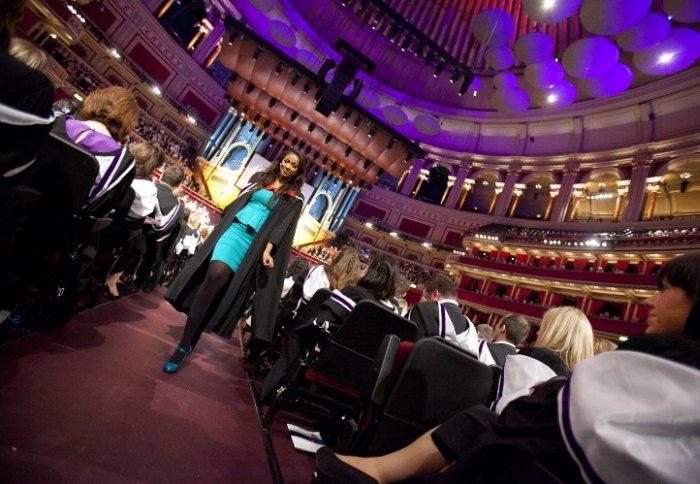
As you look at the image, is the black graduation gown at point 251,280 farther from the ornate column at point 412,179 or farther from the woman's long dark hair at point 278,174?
the ornate column at point 412,179

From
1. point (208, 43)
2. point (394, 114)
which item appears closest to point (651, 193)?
point (394, 114)

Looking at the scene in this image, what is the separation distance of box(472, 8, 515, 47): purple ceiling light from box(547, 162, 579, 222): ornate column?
10.8m

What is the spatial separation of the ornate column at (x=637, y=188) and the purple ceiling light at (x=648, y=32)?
962cm

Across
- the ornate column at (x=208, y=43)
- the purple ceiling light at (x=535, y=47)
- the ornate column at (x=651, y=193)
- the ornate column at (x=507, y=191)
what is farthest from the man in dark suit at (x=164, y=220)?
the ornate column at (x=507, y=191)

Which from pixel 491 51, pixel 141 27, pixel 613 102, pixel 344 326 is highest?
pixel 613 102

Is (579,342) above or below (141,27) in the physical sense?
below

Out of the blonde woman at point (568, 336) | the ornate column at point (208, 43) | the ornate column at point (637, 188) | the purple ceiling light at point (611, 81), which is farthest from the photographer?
the ornate column at point (208, 43)

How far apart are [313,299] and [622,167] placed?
1858 cm

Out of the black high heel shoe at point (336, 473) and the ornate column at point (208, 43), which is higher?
the ornate column at point (208, 43)

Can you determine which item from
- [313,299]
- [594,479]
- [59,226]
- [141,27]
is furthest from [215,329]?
[141,27]

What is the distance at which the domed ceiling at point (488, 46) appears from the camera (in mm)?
7355

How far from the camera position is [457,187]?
69.1 feet

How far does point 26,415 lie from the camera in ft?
4.21

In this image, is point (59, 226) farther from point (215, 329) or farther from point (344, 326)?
point (344, 326)
